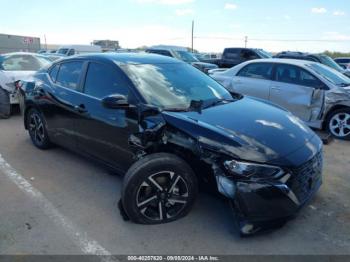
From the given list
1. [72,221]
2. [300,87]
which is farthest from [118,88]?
[300,87]

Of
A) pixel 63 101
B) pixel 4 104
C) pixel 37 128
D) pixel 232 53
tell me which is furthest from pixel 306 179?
pixel 232 53

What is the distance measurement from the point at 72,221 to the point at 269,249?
77.0 inches

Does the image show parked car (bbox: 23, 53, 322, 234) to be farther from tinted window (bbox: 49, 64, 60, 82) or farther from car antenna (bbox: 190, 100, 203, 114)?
tinted window (bbox: 49, 64, 60, 82)

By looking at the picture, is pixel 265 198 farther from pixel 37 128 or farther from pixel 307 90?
pixel 307 90

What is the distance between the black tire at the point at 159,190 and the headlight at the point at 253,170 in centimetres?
49

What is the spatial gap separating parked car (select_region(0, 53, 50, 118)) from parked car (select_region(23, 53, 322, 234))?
156 inches

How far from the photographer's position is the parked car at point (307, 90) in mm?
6531

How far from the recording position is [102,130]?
4066mm

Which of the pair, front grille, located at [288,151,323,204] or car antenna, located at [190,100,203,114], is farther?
car antenna, located at [190,100,203,114]

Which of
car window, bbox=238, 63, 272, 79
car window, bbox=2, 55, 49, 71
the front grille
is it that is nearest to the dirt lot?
the front grille

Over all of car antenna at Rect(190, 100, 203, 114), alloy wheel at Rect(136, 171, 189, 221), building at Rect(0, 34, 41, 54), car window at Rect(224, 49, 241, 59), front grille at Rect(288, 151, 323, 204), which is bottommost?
alloy wheel at Rect(136, 171, 189, 221)

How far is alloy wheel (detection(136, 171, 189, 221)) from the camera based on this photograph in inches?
126

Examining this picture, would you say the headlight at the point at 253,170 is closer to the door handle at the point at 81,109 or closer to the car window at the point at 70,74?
the door handle at the point at 81,109

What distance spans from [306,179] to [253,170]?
24.3 inches
